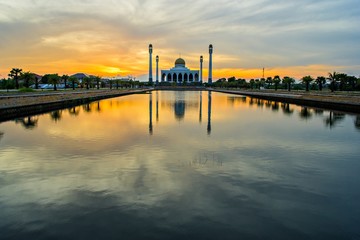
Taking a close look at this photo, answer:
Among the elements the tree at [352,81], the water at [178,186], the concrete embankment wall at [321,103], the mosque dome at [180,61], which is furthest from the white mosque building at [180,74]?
the water at [178,186]

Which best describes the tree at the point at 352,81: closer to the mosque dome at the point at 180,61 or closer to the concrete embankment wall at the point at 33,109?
the concrete embankment wall at the point at 33,109

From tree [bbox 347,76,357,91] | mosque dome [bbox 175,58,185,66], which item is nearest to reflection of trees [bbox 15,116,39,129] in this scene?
tree [bbox 347,76,357,91]

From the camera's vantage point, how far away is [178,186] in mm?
7582

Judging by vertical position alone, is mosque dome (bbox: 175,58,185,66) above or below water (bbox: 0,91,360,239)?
above

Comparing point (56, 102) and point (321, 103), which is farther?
point (321, 103)

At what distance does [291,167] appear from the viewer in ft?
30.9

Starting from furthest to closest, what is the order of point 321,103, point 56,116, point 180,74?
1. point 180,74
2. point 321,103
3. point 56,116

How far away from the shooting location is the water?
560 cm

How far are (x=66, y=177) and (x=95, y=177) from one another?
0.78 metres

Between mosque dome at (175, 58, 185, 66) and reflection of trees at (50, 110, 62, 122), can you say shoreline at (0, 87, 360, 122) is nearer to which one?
reflection of trees at (50, 110, 62, 122)

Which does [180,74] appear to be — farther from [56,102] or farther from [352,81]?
[56,102]

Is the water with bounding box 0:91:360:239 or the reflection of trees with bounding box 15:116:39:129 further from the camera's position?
the reflection of trees with bounding box 15:116:39:129

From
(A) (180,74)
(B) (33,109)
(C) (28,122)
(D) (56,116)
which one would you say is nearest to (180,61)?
(A) (180,74)

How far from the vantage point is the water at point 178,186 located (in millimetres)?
5602
